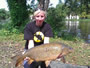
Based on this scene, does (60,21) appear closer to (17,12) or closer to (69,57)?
(17,12)

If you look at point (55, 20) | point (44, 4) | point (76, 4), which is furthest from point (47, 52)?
point (76, 4)

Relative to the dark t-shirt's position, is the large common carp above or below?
below

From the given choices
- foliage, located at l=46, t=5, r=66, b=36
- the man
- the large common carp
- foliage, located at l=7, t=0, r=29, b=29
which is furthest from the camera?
foliage, located at l=7, t=0, r=29, b=29

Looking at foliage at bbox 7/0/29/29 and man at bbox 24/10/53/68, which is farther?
foliage at bbox 7/0/29/29

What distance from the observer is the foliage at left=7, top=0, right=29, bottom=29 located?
36.1ft

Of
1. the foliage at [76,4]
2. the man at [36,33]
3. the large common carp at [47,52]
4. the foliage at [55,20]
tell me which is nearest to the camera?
the large common carp at [47,52]

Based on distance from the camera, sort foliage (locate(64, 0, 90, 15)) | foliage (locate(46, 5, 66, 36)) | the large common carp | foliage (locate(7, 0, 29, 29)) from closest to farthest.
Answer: the large common carp
foliage (locate(46, 5, 66, 36))
foliage (locate(7, 0, 29, 29))
foliage (locate(64, 0, 90, 15))

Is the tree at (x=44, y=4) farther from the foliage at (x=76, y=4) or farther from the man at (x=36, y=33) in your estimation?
the man at (x=36, y=33)

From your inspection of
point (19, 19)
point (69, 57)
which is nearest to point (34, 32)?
point (69, 57)

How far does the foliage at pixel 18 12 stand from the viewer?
36.1ft

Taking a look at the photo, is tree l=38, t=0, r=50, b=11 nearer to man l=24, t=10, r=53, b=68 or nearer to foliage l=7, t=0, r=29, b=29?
foliage l=7, t=0, r=29, b=29

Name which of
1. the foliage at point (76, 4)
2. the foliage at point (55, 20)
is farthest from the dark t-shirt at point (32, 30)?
the foliage at point (76, 4)

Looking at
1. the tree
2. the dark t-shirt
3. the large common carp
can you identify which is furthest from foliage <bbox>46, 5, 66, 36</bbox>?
the large common carp

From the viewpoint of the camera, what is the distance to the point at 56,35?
9297mm
